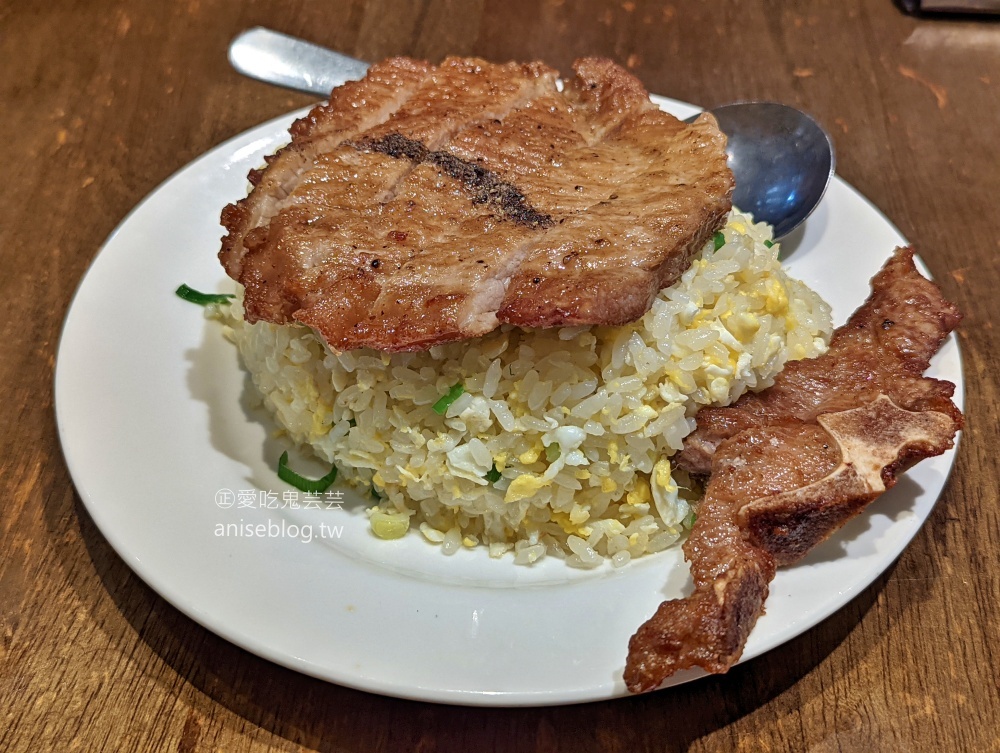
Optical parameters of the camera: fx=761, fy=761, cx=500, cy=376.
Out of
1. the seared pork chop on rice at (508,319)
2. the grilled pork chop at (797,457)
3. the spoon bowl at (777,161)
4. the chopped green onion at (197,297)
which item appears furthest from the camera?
the spoon bowl at (777,161)

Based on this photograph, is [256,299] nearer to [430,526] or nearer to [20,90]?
[430,526]

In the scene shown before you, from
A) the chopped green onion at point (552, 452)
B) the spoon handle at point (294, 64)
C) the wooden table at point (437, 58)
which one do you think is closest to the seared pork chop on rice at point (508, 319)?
the chopped green onion at point (552, 452)

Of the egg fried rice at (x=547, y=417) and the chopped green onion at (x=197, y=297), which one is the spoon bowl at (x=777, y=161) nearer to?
the egg fried rice at (x=547, y=417)

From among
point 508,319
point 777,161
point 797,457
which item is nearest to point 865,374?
point 797,457

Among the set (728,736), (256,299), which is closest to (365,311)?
A: (256,299)

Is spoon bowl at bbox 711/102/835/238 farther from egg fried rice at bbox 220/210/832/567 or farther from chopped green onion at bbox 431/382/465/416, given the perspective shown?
chopped green onion at bbox 431/382/465/416

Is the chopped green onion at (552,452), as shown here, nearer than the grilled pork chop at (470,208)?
No

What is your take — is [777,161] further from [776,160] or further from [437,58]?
[437,58]
